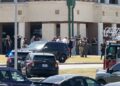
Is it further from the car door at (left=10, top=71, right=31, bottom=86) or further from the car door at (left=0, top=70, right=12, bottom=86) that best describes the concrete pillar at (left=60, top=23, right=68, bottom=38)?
the car door at (left=0, top=70, right=12, bottom=86)

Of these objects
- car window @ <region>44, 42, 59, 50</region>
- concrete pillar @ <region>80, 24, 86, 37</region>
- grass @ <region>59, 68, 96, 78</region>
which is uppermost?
concrete pillar @ <region>80, 24, 86, 37</region>

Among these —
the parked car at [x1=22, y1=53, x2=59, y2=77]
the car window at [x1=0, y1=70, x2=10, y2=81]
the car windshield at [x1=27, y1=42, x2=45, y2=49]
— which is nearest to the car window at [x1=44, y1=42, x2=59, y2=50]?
the car windshield at [x1=27, y1=42, x2=45, y2=49]

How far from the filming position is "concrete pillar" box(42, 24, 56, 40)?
65.3 metres

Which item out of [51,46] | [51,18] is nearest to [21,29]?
[51,18]

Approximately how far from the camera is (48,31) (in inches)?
2571

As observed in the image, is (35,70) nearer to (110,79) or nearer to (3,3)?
(110,79)

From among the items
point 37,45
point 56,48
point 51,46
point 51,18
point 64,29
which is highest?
point 51,18

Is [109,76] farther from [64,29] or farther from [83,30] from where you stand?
[83,30]

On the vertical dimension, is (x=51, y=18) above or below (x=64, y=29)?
above

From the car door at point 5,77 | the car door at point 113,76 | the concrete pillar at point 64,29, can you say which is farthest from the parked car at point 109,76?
the concrete pillar at point 64,29

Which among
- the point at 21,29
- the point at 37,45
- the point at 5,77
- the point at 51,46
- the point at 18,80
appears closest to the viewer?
the point at 5,77

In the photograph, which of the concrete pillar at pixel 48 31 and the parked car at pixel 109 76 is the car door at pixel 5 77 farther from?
the concrete pillar at pixel 48 31

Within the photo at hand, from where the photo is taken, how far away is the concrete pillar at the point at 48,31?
65.3m

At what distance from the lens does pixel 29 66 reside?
3659 cm
